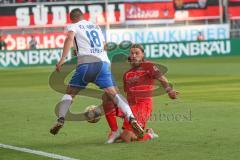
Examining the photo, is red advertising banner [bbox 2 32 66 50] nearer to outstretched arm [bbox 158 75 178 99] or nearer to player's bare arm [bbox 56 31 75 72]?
player's bare arm [bbox 56 31 75 72]

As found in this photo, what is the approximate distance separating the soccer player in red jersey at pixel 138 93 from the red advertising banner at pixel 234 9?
5519cm

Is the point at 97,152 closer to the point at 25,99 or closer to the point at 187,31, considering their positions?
the point at 25,99

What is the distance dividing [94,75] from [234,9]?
56.7m

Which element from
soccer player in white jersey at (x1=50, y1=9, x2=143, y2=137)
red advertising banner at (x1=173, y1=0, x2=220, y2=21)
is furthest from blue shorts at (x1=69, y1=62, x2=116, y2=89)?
red advertising banner at (x1=173, y1=0, x2=220, y2=21)

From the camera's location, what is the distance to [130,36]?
6206 cm

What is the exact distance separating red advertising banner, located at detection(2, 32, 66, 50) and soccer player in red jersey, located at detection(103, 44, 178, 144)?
47.7m

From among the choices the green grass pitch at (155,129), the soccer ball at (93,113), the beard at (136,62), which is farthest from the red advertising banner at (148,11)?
the beard at (136,62)

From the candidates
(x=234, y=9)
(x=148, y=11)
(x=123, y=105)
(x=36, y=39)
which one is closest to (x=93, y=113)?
(x=123, y=105)

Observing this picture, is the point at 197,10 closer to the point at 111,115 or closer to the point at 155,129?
the point at 155,129

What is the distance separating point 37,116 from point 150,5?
4990cm

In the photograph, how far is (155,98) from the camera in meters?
20.3

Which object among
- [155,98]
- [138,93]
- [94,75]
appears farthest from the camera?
[155,98]

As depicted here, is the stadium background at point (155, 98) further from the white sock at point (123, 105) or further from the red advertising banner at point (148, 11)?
the white sock at point (123, 105)

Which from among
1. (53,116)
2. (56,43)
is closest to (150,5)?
(56,43)
